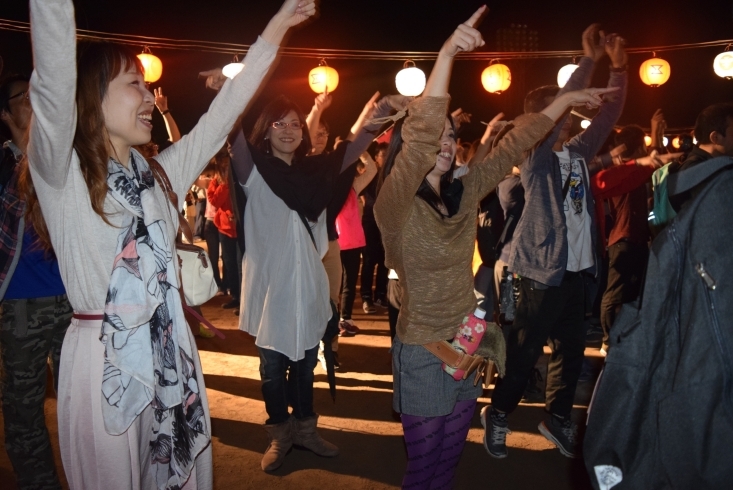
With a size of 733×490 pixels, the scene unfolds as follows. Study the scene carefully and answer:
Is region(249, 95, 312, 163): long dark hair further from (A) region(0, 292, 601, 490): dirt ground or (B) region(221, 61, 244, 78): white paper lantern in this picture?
(A) region(0, 292, 601, 490): dirt ground

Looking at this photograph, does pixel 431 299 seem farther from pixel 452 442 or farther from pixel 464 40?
pixel 464 40

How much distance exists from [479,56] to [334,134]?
15942mm

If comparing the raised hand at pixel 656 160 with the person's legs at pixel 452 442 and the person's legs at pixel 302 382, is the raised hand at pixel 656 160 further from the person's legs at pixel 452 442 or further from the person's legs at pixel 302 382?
the person's legs at pixel 302 382

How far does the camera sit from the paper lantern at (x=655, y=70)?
9.76 m

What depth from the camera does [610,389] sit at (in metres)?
1.43

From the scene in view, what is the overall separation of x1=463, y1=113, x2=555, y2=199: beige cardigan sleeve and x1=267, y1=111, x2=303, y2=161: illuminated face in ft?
4.27

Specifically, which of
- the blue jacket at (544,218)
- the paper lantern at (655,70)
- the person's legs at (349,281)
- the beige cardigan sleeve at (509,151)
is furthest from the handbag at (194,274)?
the paper lantern at (655,70)

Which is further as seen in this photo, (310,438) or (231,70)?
(231,70)

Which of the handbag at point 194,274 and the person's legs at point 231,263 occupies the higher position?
the handbag at point 194,274

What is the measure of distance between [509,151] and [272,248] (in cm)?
157

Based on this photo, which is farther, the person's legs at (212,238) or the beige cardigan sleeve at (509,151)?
the person's legs at (212,238)

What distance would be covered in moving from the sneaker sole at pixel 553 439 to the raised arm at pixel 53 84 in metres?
3.48

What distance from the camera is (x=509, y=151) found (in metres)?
2.70

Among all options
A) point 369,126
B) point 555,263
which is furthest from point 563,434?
point 369,126
